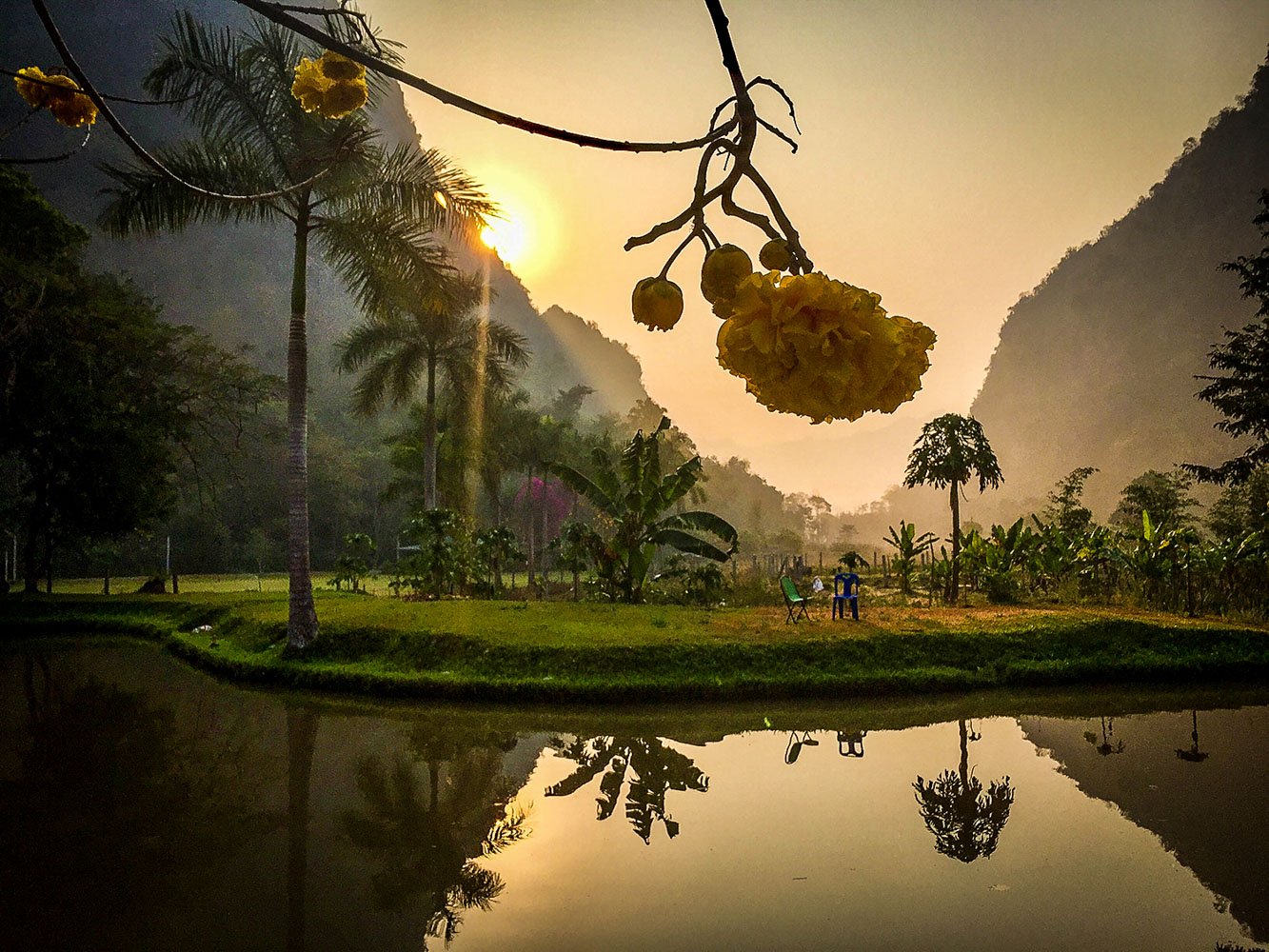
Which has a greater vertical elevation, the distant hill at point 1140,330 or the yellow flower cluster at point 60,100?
the distant hill at point 1140,330

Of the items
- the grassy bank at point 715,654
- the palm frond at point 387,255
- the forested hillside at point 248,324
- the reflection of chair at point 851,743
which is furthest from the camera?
the forested hillside at point 248,324

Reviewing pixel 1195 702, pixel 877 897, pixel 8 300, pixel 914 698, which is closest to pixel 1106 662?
pixel 1195 702

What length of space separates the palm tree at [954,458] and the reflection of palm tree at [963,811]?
10513 millimetres

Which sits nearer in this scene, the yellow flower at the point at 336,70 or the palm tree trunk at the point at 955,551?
the yellow flower at the point at 336,70

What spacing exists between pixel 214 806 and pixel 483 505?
3613 centimetres

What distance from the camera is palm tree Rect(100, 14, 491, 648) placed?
27.8 ft

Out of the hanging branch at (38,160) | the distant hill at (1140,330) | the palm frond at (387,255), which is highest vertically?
the distant hill at (1140,330)

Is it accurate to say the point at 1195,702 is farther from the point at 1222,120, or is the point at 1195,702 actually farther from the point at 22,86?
the point at 1222,120

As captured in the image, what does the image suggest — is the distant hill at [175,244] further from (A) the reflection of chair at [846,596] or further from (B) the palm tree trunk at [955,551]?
(A) the reflection of chair at [846,596]

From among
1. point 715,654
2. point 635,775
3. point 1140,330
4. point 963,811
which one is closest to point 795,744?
point 635,775

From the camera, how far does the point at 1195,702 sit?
287 inches

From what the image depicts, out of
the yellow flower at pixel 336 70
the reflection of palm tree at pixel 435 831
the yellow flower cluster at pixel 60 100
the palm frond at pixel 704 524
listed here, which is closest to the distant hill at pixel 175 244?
the palm frond at pixel 704 524

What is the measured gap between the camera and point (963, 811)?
180 inches

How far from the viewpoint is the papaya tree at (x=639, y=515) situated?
1241cm
